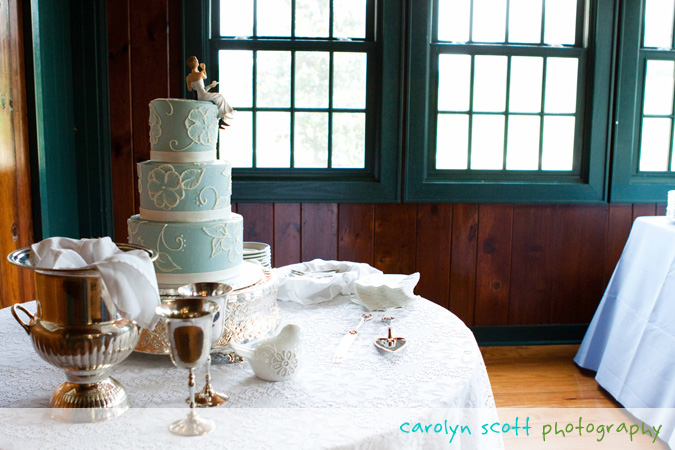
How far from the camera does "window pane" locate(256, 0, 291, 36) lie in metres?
2.79

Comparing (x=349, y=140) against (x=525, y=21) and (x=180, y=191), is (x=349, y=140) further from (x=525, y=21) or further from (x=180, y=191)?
(x=180, y=191)

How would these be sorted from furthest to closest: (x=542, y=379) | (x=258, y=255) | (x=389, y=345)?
(x=542, y=379) < (x=258, y=255) < (x=389, y=345)

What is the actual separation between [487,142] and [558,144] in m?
0.34

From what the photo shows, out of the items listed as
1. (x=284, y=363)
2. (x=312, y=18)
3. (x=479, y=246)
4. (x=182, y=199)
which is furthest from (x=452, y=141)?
(x=284, y=363)

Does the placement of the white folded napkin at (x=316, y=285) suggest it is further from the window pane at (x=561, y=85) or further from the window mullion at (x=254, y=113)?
the window pane at (x=561, y=85)

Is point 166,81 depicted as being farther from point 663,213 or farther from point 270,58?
point 663,213

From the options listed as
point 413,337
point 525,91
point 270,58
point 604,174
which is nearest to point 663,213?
point 604,174

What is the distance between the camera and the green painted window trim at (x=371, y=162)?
9.05 ft

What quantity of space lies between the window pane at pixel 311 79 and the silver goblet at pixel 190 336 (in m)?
2.03

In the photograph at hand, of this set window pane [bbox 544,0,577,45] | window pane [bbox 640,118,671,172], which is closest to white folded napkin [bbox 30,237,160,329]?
window pane [bbox 544,0,577,45]

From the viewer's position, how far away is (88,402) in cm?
94

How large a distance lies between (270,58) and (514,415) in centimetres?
180

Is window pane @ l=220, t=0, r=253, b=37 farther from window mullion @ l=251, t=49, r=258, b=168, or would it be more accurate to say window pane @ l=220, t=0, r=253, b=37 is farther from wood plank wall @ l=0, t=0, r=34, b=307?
wood plank wall @ l=0, t=0, r=34, b=307

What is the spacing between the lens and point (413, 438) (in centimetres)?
93
